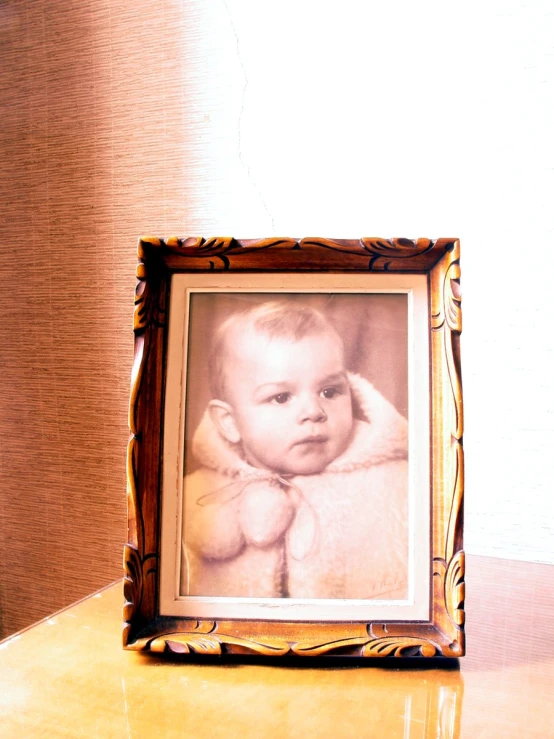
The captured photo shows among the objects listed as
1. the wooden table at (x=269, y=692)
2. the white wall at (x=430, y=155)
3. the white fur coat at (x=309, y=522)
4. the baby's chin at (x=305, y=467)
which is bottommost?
the wooden table at (x=269, y=692)

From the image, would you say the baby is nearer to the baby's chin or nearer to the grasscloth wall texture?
the baby's chin

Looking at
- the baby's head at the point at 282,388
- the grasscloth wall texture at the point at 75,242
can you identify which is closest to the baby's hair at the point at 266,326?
the baby's head at the point at 282,388

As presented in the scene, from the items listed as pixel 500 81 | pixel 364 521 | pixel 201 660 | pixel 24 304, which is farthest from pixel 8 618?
pixel 500 81

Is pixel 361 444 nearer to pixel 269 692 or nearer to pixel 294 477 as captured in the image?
pixel 294 477

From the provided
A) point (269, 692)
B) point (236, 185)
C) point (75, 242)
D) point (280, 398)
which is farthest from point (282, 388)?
point (75, 242)

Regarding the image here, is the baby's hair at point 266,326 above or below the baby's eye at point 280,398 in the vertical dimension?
above

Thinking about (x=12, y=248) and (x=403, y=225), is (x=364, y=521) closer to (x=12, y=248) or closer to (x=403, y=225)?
(x=403, y=225)

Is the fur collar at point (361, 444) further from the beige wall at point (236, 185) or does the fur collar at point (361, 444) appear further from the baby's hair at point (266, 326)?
the beige wall at point (236, 185)

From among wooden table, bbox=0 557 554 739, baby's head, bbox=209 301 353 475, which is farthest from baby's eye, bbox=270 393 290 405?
wooden table, bbox=0 557 554 739
